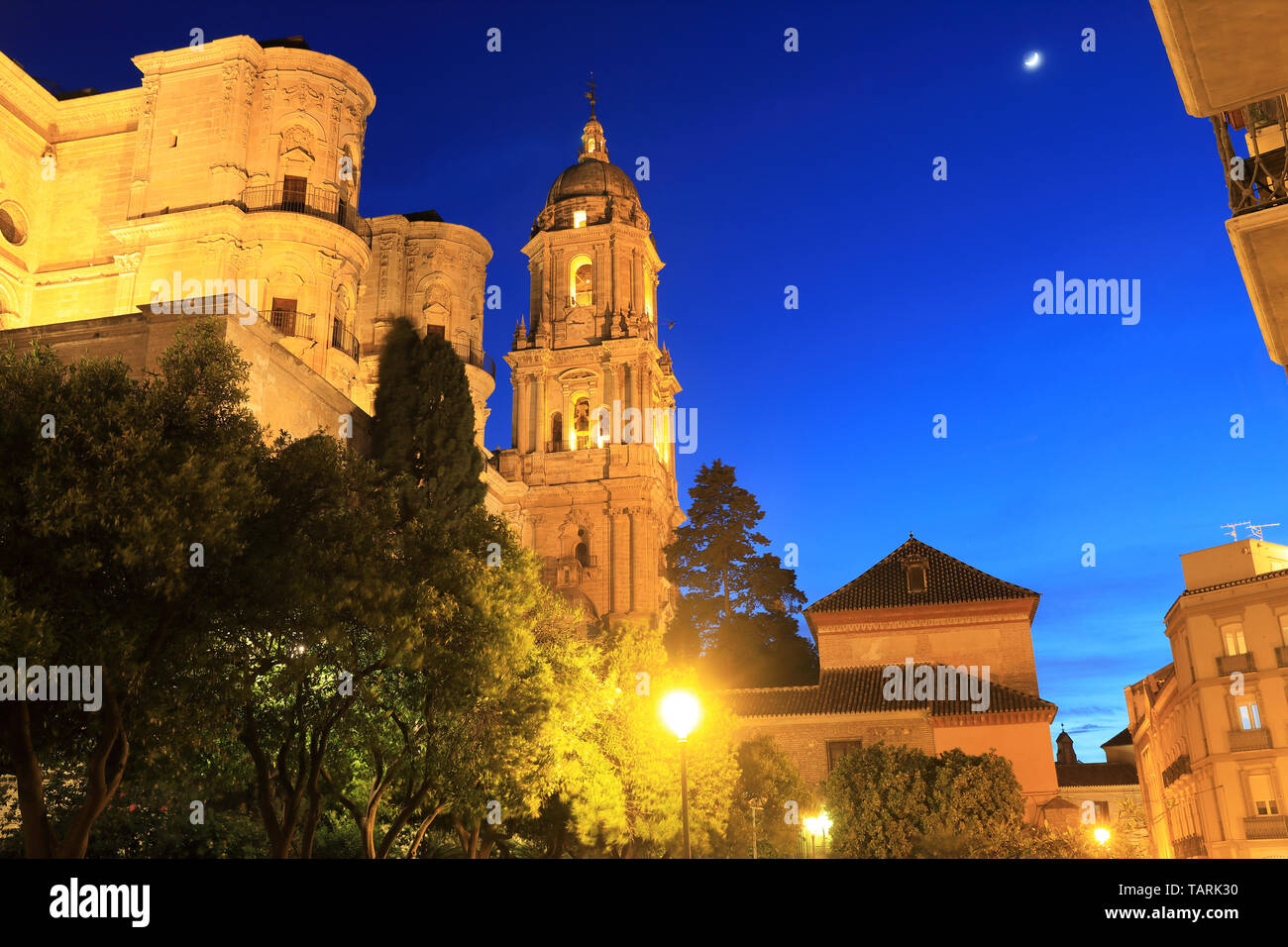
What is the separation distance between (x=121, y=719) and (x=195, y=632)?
1.43 meters

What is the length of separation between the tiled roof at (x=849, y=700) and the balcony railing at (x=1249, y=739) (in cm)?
811

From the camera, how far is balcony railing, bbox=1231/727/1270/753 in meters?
38.2

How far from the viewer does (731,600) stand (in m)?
59.1

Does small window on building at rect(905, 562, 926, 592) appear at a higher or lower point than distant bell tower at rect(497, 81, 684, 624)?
lower

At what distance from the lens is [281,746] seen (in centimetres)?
1748

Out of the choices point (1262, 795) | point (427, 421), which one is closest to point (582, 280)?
point (427, 421)

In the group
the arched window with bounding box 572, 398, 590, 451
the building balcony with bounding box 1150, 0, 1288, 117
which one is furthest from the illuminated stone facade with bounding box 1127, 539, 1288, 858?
the arched window with bounding box 572, 398, 590, 451

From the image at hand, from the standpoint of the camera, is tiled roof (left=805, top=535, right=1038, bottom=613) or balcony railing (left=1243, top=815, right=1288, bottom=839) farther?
tiled roof (left=805, top=535, right=1038, bottom=613)

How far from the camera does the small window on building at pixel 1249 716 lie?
39.2m

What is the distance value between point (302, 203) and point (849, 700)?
27225mm

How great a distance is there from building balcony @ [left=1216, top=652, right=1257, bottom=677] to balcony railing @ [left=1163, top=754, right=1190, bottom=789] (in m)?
4.67

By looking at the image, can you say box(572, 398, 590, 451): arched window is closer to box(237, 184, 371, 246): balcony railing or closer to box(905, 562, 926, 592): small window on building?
box(905, 562, 926, 592): small window on building

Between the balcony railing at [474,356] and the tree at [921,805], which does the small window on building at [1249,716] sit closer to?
the tree at [921,805]
